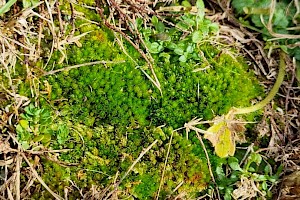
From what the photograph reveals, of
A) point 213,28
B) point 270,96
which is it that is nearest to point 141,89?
point 213,28

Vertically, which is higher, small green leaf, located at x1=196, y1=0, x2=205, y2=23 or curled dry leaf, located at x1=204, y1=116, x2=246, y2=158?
small green leaf, located at x1=196, y1=0, x2=205, y2=23

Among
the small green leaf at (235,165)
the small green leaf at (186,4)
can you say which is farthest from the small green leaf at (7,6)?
the small green leaf at (235,165)

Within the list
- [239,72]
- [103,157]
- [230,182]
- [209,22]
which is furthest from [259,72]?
[103,157]

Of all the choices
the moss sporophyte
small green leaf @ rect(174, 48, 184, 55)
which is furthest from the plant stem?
small green leaf @ rect(174, 48, 184, 55)

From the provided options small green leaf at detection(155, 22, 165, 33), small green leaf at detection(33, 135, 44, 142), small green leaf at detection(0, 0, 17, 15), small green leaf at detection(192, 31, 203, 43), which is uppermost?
small green leaf at detection(0, 0, 17, 15)

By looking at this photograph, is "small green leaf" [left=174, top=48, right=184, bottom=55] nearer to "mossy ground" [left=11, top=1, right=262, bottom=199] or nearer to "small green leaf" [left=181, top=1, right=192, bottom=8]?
"mossy ground" [left=11, top=1, right=262, bottom=199]

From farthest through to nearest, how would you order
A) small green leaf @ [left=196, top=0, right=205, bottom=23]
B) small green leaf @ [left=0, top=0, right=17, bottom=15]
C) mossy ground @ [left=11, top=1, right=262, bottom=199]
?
1. small green leaf @ [left=196, top=0, right=205, bottom=23]
2. mossy ground @ [left=11, top=1, right=262, bottom=199]
3. small green leaf @ [left=0, top=0, right=17, bottom=15]

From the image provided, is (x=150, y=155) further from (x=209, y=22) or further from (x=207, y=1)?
(x=207, y=1)

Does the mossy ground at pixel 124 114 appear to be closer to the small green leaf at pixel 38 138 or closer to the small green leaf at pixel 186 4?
the small green leaf at pixel 38 138
